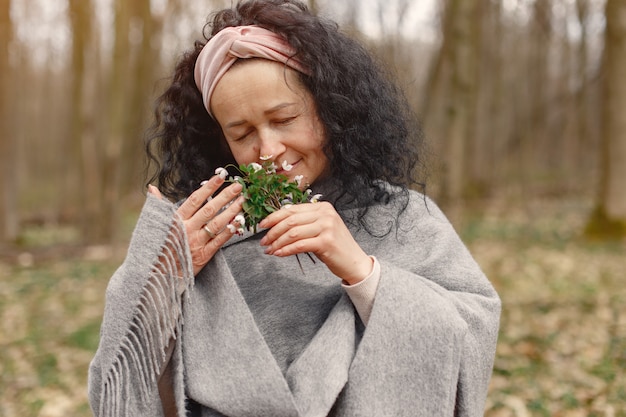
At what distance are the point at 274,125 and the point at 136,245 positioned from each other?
476 millimetres

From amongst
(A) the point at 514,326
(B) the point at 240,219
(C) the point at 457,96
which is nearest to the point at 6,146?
(C) the point at 457,96

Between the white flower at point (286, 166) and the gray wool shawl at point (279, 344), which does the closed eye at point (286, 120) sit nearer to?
the white flower at point (286, 166)

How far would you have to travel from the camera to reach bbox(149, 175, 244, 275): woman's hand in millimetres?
1635

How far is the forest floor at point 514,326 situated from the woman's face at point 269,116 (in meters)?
2.76

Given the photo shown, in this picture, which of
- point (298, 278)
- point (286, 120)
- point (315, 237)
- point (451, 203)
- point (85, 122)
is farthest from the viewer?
point (85, 122)

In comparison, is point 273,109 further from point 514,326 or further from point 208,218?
point 514,326

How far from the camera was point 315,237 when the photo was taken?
1546 millimetres

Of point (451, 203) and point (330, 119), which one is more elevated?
point (330, 119)

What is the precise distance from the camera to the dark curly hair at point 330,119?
1826 mm

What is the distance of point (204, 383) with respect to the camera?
1.69 m

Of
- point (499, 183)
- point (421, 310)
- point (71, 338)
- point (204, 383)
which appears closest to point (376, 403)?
point (421, 310)

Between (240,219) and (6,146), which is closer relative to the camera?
(240,219)

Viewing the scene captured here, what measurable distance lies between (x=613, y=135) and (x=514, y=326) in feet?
16.6

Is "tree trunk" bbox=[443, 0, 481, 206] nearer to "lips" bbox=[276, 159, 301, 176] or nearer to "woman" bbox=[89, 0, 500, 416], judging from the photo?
"woman" bbox=[89, 0, 500, 416]
